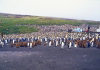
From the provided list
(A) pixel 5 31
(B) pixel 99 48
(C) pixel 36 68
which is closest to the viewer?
(C) pixel 36 68

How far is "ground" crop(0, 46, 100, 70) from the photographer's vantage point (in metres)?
11.8

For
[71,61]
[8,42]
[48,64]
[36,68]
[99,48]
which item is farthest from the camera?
[8,42]

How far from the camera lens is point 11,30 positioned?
26047mm

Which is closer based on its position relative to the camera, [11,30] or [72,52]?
[72,52]

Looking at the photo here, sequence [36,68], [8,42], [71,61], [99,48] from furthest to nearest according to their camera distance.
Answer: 1. [8,42]
2. [99,48]
3. [71,61]
4. [36,68]

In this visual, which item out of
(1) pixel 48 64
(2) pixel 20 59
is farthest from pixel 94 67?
(2) pixel 20 59

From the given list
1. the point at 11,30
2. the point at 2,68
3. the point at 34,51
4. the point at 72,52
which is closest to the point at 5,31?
the point at 11,30

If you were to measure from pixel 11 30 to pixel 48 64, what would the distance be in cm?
1503

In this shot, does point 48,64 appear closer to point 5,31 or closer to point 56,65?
point 56,65

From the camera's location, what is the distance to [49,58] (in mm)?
13633

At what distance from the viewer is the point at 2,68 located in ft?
37.6

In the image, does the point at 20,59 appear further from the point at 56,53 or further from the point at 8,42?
the point at 8,42

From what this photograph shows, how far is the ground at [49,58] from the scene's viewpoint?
11789 millimetres

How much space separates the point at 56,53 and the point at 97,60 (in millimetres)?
3305
